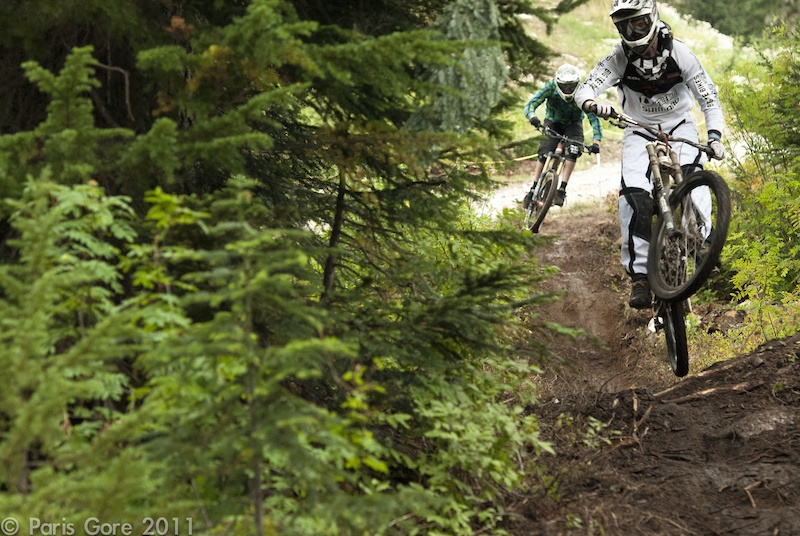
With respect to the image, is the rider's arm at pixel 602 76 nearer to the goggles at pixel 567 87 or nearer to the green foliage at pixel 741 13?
the goggles at pixel 567 87

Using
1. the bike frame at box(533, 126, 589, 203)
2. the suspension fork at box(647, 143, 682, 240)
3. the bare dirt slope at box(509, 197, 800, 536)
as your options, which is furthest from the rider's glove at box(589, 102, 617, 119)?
the bike frame at box(533, 126, 589, 203)

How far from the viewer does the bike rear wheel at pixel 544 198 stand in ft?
33.5

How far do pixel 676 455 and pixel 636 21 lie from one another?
11.4 ft

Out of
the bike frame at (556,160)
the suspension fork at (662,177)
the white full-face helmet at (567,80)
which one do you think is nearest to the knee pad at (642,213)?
the suspension fork at (662,177)

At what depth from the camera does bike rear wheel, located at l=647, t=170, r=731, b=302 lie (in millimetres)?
4789

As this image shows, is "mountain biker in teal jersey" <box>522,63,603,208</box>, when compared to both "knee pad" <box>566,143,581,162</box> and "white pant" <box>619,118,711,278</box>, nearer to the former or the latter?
"knee pad" <box>566,143,581,162</box>

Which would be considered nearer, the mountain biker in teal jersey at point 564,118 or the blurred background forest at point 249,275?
the blurred background forest at point 249,275

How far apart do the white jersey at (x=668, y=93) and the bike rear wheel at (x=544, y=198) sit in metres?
3.75

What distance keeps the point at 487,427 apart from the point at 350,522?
125 cm

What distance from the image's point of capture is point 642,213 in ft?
19.5

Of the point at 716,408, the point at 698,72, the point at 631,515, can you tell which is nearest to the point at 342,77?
the point at 631,515

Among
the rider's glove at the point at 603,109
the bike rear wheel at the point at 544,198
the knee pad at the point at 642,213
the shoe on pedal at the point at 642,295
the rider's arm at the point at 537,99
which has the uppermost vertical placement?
the rider's glove at the point at 603,109

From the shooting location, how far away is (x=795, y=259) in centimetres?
850

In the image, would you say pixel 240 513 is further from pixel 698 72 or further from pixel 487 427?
pixel 698 72
